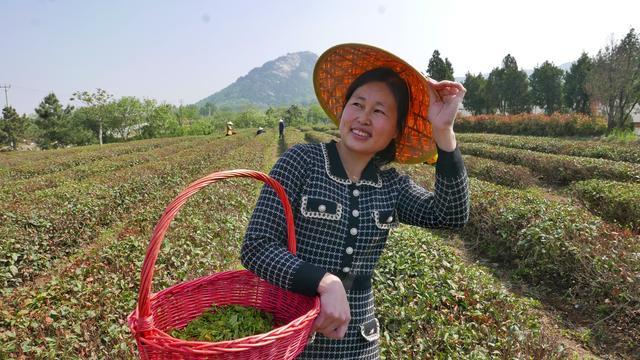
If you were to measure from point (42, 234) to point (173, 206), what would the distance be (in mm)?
6399

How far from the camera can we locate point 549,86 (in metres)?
44.6

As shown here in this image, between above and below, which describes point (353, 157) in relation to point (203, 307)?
above

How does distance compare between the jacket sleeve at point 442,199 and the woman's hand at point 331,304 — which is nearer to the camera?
the woman's hand at point 331,304

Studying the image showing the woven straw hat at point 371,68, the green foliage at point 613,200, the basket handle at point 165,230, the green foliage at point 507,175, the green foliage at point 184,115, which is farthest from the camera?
the green foliage at point 184,115

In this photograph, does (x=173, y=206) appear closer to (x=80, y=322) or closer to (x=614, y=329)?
(x=80, y=322)

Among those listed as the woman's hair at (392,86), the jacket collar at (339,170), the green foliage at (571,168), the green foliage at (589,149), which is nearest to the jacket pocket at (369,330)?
the jacket collar at (339,170)

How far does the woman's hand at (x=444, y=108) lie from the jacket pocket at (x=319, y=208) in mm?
471

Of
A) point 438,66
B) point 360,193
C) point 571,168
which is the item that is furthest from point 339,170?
point 438,66

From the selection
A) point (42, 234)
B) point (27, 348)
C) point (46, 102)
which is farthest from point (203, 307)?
point (46, 102)

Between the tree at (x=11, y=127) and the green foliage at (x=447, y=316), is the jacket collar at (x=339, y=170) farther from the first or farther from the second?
the tree at (x=11, y=127)

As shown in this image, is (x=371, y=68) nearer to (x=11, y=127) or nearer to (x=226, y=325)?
(x=226, y=325)

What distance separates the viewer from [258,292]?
1750mm

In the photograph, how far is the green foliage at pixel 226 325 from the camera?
58.7 inches

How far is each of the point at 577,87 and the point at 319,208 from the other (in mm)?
A: 48757
